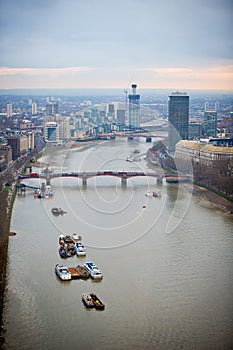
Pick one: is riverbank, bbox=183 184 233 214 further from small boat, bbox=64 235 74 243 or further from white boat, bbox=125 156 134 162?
white boat, bbox=125 156 134 162

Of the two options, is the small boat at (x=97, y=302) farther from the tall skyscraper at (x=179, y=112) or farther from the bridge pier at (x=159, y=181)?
the tall skyscraper at (x=179, y=112)

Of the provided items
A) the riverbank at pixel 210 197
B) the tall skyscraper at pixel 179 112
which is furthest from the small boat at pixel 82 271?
the tall skyscraper at pixel 179 112

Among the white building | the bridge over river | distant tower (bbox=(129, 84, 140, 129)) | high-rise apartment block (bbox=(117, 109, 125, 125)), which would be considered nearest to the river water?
the bridge over river

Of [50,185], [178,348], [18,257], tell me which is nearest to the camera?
[178,348]

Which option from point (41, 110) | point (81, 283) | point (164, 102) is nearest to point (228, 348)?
point (81, 283)

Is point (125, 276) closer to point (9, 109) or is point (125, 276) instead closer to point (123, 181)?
point (123, 181)

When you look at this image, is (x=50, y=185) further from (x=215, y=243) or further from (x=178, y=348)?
(x=178, y=348)
